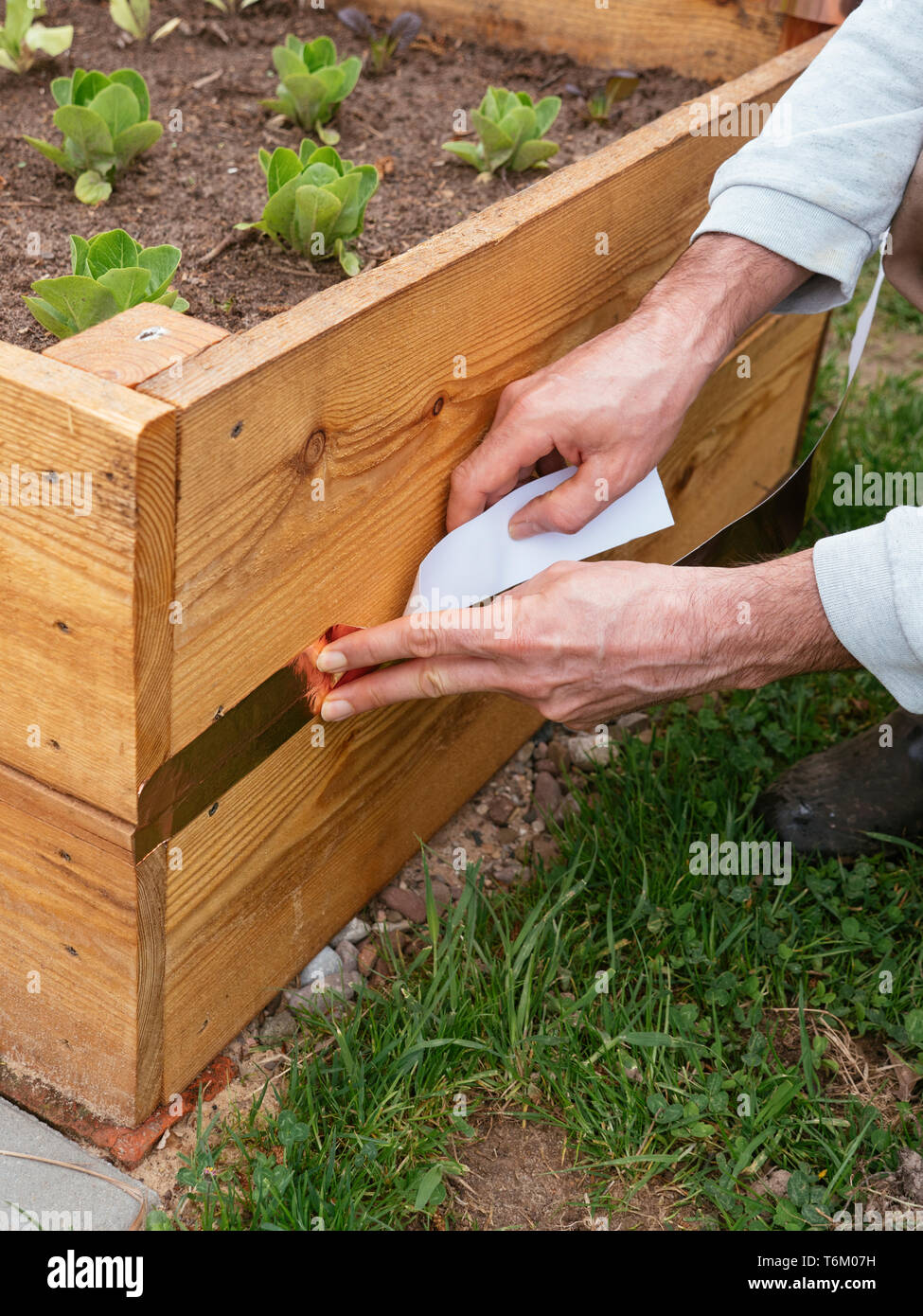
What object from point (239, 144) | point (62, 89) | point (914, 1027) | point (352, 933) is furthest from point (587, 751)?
point (62, 89)

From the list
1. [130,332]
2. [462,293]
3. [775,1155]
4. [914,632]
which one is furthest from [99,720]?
[775,1155]

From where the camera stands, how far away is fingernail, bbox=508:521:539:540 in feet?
4.46

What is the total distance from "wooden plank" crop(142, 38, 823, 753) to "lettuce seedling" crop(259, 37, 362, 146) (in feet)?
1.75

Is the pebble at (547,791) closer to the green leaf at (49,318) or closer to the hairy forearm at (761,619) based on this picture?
the hairy forearm at (761,619)

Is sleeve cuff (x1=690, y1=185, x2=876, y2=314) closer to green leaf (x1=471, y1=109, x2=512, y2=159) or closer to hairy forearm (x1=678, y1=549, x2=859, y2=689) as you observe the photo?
green leaf (x1=471, y1=109, x2=512, y2=159)

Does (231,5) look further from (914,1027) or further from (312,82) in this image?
(914,1027)

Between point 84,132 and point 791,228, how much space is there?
944 millimetres

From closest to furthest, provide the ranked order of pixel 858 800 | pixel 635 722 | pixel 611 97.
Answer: pixel 858 800
pixel 635 722
pixel 611 97

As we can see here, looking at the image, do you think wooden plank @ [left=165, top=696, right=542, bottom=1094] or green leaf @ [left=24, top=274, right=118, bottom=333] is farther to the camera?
wooden plank @ [left=165, top=696, right=542, bottom=1094]

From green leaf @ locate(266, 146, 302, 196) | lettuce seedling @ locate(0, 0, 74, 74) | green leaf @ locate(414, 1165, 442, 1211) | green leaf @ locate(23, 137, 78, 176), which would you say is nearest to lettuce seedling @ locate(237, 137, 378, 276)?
green leaf @ locate(266, 146, 302, 196)

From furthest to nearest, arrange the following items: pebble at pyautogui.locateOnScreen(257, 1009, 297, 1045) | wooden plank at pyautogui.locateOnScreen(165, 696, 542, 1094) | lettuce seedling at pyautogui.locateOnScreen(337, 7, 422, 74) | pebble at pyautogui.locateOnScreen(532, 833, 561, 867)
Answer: lettuce seedling at pyautogui.locateOnScreen(337, 7, 422, 74) < pebble at pyautogui.locateOnScreen(532, 833, 561, 867) < pebble at pyautogui.locateOnScreen(257, 1009, 297, 1045) < wooden plank at pyautogui.locateOnScreen(165, 696, 542, 1094)

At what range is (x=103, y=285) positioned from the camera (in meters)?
1.14
